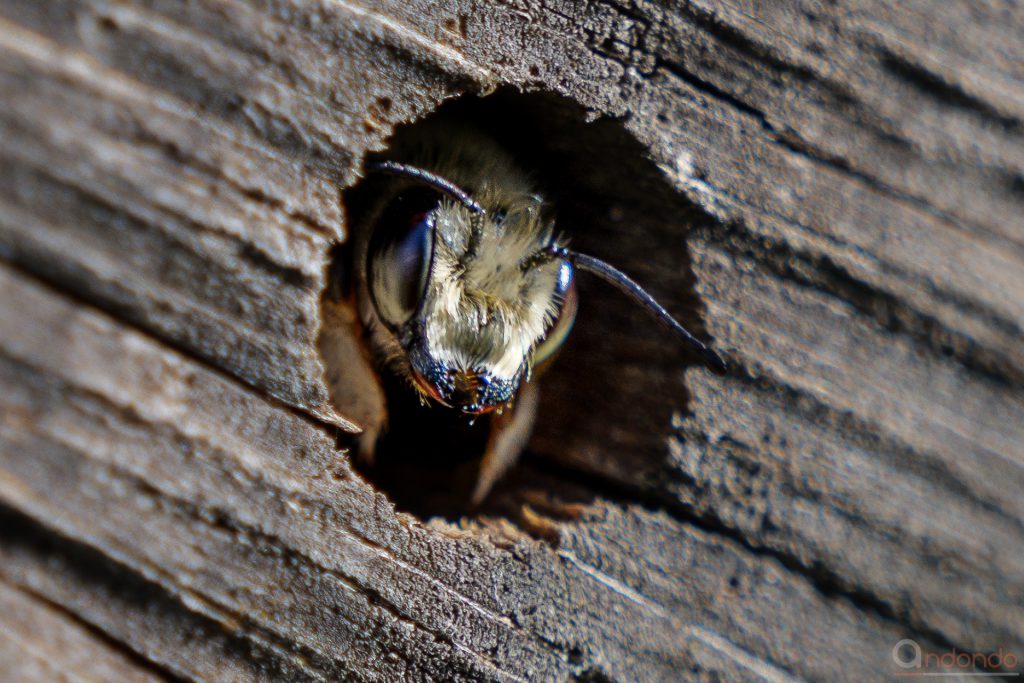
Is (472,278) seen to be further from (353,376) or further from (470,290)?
(353,376)

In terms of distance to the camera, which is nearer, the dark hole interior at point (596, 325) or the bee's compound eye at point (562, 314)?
the dark hole interior at point (596, 325)

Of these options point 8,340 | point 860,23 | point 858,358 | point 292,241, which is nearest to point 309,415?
point 292,241

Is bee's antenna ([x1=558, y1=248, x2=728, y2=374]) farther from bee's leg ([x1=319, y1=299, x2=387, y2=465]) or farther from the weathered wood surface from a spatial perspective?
bee's leg ([x1=319, y1=299, x2=387, y2=465])

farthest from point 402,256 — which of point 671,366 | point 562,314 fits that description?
point 671,366

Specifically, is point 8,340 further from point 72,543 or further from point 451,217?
point 451,217

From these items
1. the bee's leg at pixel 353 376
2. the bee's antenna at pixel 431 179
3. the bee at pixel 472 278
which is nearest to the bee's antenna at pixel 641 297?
the bee at pixel 472 278

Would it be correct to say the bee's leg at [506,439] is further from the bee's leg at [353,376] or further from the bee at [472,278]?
the bee's leg at [353,376]
